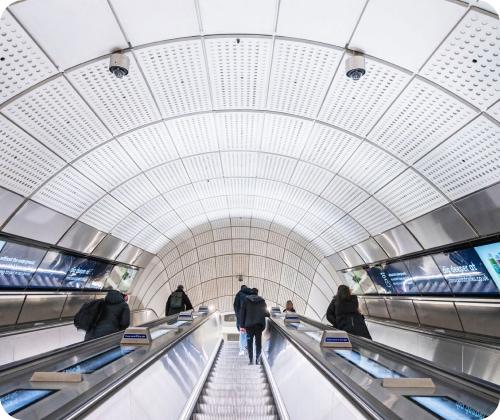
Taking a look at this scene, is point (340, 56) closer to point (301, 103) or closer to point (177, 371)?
point (301, 103)

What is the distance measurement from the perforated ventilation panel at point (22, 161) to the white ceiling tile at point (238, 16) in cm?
384

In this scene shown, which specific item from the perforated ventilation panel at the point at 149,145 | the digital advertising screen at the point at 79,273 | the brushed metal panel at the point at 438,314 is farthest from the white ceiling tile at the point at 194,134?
the brushed metal panel at the point at 438,314

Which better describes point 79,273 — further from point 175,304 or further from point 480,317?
point 480,317

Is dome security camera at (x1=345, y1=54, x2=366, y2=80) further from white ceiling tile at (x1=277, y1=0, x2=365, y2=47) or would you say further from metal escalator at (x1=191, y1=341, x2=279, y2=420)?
metal escalator at (x1=191, y1=341, x2=279, y2=420)

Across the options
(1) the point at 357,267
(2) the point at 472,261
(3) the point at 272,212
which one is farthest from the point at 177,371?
(3) the point at 272,212

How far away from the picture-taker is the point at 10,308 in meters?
8.85

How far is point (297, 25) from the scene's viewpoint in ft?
17.3

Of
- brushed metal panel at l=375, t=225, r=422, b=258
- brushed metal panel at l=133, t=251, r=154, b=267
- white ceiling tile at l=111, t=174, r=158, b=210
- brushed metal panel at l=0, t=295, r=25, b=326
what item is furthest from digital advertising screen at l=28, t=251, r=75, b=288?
brushed metal panel at l=375, t=225, r=422, b=258

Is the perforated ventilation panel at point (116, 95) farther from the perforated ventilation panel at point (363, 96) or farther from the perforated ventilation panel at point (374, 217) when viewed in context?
the perforated ventilation panel at point (374, 217)

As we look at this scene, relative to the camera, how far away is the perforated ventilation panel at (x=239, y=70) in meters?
5.72

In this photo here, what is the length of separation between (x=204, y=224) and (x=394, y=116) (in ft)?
49.8

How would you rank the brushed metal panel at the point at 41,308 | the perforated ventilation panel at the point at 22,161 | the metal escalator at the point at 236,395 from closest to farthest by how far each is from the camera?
the metal escalator at the point at 236,395
the perforated ventilation panel at the point at 22,161
the brushed metal panel at the point at 41,308

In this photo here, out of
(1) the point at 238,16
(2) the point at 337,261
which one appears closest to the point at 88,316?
(1) the point at 238,16

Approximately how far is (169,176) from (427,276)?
8.37 metres
